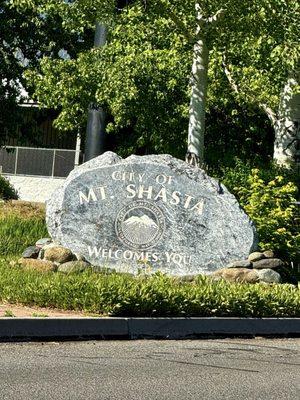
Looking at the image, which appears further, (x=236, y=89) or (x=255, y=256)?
(x=236, y=89)

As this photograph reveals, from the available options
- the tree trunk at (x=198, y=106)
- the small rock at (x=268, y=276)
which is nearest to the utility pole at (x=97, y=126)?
the tree trunk at (x=198, y=106)

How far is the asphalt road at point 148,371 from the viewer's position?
7688 millimetres

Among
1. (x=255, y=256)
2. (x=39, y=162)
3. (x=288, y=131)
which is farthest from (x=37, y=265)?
(x=39, y=162)

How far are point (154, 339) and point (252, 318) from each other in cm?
176

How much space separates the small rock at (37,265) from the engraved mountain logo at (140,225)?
158cm

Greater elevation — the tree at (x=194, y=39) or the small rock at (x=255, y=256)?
the tree at (x=194, y=39)

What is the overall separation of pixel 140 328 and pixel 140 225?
15.9 ft

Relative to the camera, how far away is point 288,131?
21.6 m

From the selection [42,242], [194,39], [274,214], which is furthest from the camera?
[194,39]

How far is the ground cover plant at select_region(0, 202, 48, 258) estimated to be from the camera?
17.0 metres

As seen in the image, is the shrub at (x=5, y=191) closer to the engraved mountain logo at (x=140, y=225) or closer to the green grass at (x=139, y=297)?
the engraved mountain logo at (x=140, y=225)

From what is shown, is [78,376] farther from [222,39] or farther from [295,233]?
[222,39]

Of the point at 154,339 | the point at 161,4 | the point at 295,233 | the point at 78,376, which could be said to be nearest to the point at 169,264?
the point at 295,233

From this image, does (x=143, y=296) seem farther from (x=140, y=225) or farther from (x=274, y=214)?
(x=274, y=214)
